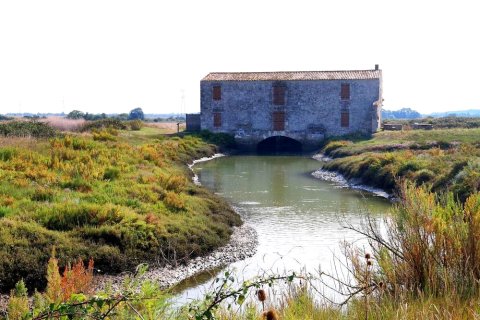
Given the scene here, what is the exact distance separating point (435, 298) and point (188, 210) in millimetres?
12343

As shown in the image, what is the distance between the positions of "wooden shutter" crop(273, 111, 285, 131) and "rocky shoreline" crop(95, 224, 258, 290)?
111 ft

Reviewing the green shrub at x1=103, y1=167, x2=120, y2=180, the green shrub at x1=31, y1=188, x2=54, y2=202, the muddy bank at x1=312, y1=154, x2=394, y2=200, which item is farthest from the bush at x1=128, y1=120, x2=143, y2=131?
the green shrub at x1=31, y1=188, x2=54, y2=202

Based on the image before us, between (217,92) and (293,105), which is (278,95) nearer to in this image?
(293,105)

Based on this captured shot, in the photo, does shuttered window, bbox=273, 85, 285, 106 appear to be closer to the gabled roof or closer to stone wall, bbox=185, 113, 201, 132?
the gabled roof

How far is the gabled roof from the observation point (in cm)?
5028

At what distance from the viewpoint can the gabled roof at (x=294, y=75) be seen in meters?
50.3

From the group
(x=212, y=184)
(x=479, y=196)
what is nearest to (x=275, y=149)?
(x=212, y=184)

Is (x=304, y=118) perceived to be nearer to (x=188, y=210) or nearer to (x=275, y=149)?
(x=275, y=149)

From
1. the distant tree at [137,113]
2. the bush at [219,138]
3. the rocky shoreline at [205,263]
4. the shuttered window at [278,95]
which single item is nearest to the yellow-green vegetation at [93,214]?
the rocky shoreline at [205,263]

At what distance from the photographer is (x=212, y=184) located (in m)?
28.6

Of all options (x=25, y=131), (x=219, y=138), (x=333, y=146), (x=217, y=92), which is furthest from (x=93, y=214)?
(x=217, y=92)

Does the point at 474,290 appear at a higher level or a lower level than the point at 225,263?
higher

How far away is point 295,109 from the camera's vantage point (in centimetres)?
5106

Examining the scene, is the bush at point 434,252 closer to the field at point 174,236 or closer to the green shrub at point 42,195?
the field at point 174,236
